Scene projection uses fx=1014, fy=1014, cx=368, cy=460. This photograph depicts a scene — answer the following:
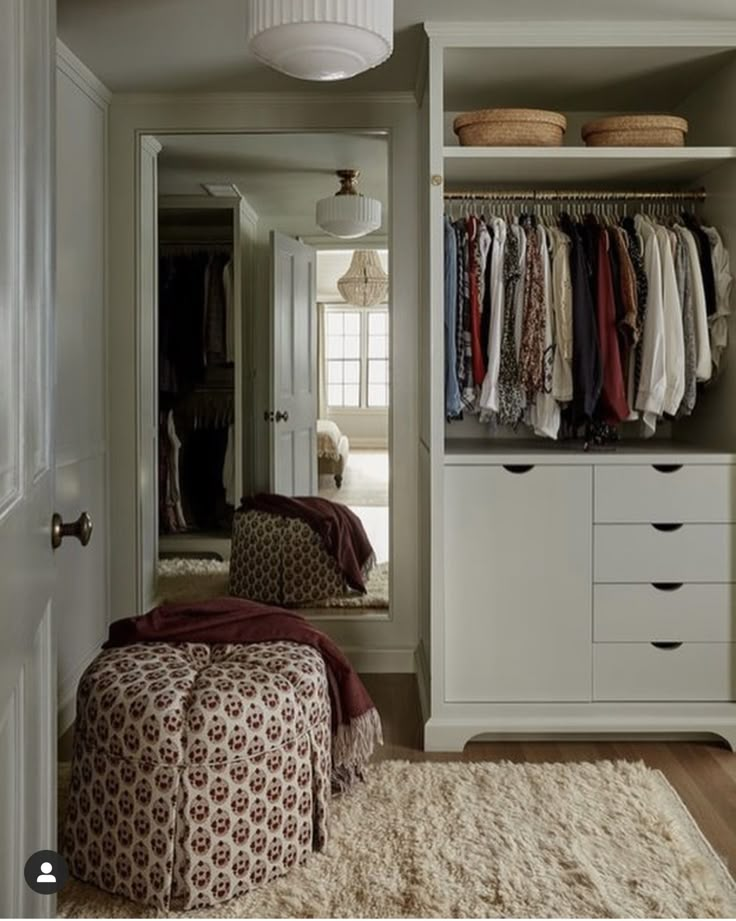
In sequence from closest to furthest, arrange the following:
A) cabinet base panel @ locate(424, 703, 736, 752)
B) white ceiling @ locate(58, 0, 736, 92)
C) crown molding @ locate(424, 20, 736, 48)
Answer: white ceiling @ locate(58, 0, 736, 92), crown molding @ locate(424, 20, 736, 48), cabinet base panel @ locate(424, 703, 736, 752)

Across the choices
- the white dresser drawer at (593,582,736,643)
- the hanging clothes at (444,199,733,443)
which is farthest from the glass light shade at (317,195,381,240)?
the white dresser drawer at (593,582,736,643)

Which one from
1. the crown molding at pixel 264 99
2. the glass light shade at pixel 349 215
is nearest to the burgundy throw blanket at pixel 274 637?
the glass light shade at pixel 349 215

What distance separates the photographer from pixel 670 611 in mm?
3307

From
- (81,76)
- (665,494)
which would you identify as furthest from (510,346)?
(81,76)

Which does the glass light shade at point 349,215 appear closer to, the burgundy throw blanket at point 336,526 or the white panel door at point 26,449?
the burgundy throw blanket at point 336,526

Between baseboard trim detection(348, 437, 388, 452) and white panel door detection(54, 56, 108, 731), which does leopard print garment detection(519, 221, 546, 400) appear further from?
white panel door detection(54, 56, 108, 731)

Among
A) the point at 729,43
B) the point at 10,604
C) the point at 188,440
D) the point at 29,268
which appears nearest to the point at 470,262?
the point at 729,43

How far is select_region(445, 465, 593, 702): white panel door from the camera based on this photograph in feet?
10.8

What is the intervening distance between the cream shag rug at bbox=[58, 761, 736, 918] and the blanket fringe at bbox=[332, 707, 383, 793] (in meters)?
0.05

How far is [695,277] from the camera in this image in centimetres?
332

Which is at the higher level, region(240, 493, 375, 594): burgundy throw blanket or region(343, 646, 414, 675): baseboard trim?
region(240, 493, 375, 594): burgundy throw blanket

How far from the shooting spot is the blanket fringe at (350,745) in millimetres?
2832

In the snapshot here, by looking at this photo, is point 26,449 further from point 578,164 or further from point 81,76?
point 81,76

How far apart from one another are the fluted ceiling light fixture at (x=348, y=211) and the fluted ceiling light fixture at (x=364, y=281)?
3.7 inches
